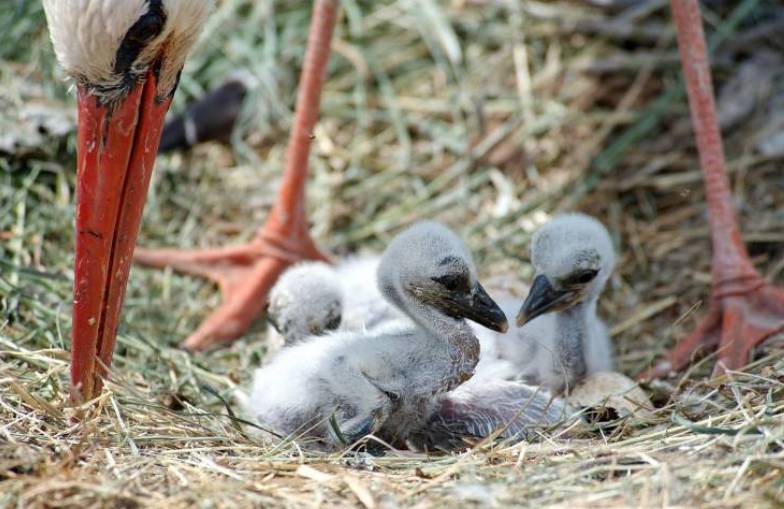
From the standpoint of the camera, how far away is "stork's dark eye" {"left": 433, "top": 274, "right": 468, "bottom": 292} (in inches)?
117

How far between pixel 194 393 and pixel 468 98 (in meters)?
2.19

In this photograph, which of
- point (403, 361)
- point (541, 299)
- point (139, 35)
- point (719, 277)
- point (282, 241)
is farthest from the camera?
point (282, 241)

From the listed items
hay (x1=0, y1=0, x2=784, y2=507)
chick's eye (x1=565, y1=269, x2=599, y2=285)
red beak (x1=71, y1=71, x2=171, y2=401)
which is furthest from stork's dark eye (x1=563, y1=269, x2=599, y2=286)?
red beak (x1=71, y1=71, x2=171, y2=401)

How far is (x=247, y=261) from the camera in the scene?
422cm

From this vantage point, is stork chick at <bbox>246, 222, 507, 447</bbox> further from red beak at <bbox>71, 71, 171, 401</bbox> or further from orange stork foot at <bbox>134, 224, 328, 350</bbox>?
orange stork foot at <bbox>134, 224, 328, 350</bbox>

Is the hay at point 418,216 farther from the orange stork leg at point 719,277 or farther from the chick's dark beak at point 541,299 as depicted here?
the chick's dark beak at point 541,299

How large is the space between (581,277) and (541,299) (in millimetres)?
132

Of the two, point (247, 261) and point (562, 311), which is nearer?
point (562, 311)

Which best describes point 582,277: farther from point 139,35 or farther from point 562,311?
point 139,35

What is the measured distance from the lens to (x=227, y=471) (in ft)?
8.55

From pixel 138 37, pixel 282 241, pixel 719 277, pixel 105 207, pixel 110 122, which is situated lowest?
pixel 719 277

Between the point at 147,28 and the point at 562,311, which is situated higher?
the point at 147,28

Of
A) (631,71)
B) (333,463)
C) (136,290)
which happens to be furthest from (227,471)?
(631,71)

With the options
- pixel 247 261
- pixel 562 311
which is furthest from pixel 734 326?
pixel 247 261
